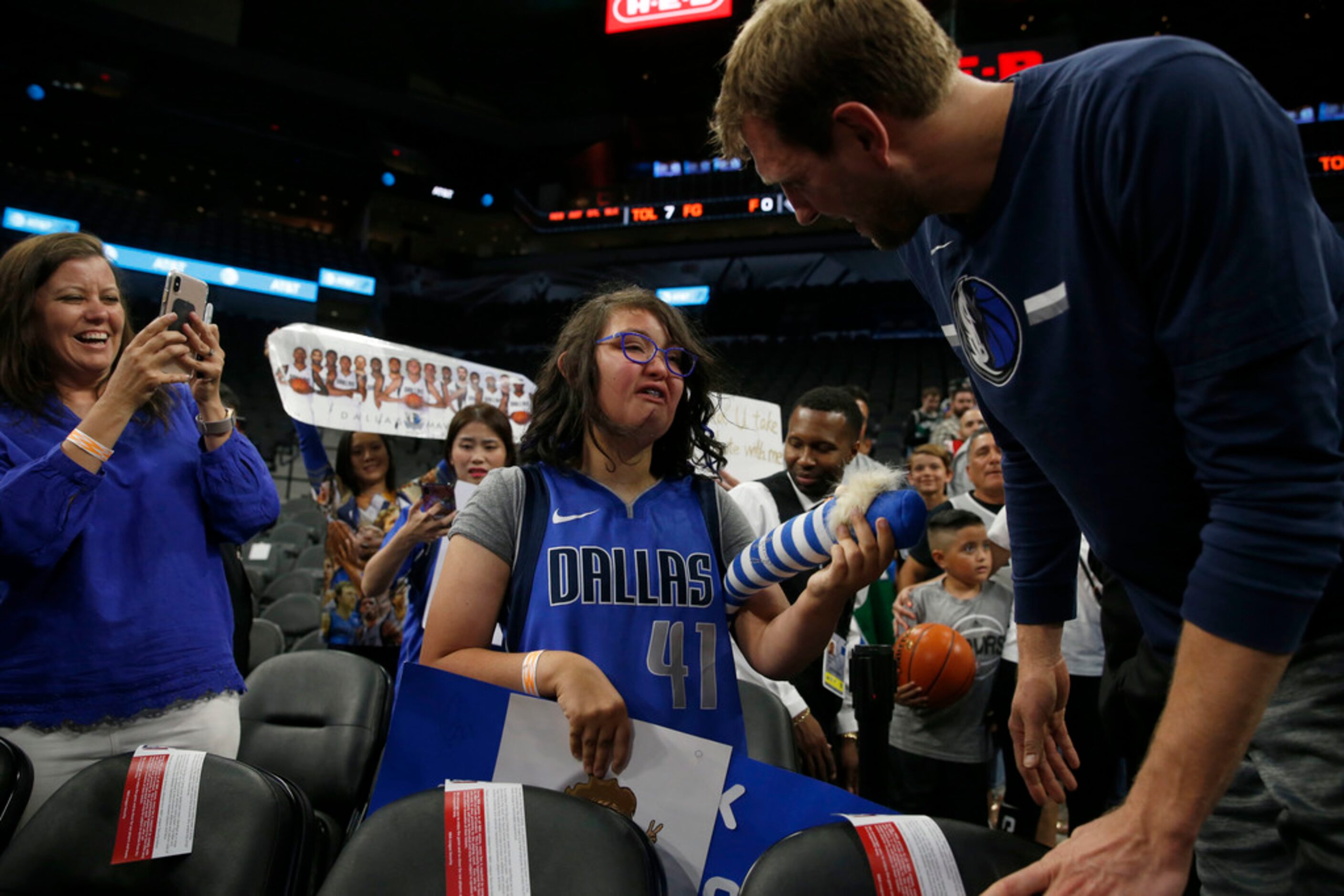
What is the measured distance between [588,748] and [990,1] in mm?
13768

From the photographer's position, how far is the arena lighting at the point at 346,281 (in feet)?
58.5

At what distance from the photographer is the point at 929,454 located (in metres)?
4.36

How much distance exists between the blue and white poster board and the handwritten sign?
2.97 metres

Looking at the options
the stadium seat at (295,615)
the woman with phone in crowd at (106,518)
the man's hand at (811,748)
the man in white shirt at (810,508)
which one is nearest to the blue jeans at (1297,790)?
the man in white shirt at (810,508)

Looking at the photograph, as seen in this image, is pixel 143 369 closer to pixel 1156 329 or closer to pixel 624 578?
pixel 624 578

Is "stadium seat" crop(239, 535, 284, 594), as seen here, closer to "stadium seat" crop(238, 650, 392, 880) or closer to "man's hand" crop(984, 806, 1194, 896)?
"stadium seat" crop(238, 650, 392, 880)

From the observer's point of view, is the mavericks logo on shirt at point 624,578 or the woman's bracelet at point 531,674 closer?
the woman's bracelet at point 531,674

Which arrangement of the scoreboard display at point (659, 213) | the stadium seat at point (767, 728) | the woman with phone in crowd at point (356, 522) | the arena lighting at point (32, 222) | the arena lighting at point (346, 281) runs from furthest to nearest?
1. the arena lighting at point (346, 281)
2. the scoreboard display at point (659, 213)
3. the arena lighting at point (32, 222)
4. the woman with phone in crowd at point (356, 522)
5. the stadium seat at point (767, 728)

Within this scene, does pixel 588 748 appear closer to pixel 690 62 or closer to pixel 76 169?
pixel 690 62

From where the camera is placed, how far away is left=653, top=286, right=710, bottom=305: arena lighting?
19219mm

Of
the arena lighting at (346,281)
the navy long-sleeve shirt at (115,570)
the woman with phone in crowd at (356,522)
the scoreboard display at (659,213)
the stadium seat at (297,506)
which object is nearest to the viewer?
the navy long-sleeve shirt at (115,570)

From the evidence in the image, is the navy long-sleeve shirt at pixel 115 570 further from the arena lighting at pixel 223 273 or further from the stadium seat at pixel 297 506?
the arena lighting at pixel 223 273

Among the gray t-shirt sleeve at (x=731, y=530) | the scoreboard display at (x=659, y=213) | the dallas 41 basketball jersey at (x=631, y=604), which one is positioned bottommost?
the dallas 41 basketball jersey at (x=631, y=604)

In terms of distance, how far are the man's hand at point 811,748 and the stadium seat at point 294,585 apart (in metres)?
4.44
